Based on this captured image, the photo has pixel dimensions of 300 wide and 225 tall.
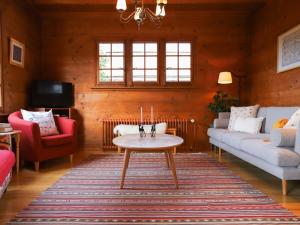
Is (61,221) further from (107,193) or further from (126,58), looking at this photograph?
(126,58)

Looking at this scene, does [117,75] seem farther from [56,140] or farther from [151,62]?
[56,140]

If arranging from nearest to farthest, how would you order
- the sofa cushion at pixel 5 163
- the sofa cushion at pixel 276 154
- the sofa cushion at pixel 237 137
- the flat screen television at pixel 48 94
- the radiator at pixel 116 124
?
the sofa cushion at pixel 5 163, the sofa cushion at pixel 276 154, the sofa cushion at pixel 237 137, the flat screen television at pixel 48 94, the radiator at pixel 116 124

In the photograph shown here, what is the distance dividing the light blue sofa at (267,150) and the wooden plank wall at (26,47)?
10.9 feet

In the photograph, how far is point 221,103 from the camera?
16.2 ft

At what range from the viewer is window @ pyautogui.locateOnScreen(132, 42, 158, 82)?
Answer: 529 centimetres

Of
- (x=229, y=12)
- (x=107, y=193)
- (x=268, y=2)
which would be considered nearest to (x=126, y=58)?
(x=229, y=12)

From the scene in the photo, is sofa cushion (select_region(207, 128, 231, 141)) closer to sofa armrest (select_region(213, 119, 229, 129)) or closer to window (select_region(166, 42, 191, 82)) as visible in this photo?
sofa armrest (select_region(213, 119, 229, 129))

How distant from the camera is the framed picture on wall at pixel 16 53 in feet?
13.4

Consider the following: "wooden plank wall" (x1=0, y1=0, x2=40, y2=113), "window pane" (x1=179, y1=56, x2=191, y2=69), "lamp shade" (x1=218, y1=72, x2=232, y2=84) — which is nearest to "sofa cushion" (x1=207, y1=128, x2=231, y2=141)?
"lamp shade" (x1=218, y1=72, x2=232, y2=84)

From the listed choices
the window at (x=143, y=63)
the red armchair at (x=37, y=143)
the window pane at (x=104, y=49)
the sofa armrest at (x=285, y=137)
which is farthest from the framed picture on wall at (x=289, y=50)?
the red armchair at (x=37, y=143)

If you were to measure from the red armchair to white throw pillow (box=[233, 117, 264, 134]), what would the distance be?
259 centimetres

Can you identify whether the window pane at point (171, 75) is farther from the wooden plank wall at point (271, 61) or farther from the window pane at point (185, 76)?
the wooden plank wall at point (271, 61)

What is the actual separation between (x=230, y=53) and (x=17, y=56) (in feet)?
12.9

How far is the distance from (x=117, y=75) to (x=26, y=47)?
1710mm
